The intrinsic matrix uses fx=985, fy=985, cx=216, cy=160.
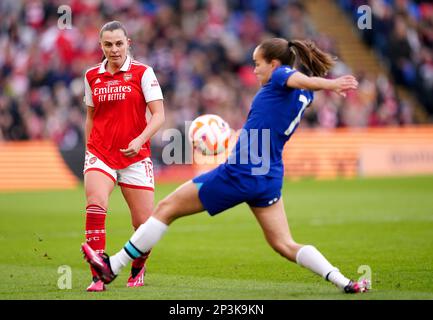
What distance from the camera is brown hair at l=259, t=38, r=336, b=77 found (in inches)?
329

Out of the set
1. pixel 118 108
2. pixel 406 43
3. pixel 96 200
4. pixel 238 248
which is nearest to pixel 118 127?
pixel 118 108

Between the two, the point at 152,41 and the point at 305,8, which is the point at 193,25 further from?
the point at 305,8

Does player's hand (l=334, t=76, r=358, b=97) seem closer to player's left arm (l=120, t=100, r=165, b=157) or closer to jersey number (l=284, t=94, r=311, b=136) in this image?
jersey number (l=284, t=94, r=311, b=136)

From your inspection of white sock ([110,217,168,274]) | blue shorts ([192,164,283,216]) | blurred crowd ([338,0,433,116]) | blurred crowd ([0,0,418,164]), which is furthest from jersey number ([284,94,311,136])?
blurred crowd ([338,0,433,116])

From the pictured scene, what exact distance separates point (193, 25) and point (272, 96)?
2281 cm

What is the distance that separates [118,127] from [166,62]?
1897 centimetres

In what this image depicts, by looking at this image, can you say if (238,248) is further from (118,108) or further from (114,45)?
(114,45)

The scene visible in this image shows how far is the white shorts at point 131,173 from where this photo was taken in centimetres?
954

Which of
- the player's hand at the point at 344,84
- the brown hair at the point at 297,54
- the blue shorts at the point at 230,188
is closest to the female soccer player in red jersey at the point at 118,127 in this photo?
the blue shorts at the point at 230,188

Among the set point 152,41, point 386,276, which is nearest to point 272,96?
point 386,276

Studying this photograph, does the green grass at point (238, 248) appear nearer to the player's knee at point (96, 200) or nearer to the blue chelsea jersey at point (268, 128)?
the player's knee at point (96, 200)

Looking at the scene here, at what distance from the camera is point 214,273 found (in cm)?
1059

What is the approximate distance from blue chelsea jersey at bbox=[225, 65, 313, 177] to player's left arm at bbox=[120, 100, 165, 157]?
1.24m

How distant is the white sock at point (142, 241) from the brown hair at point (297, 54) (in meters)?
1.71
